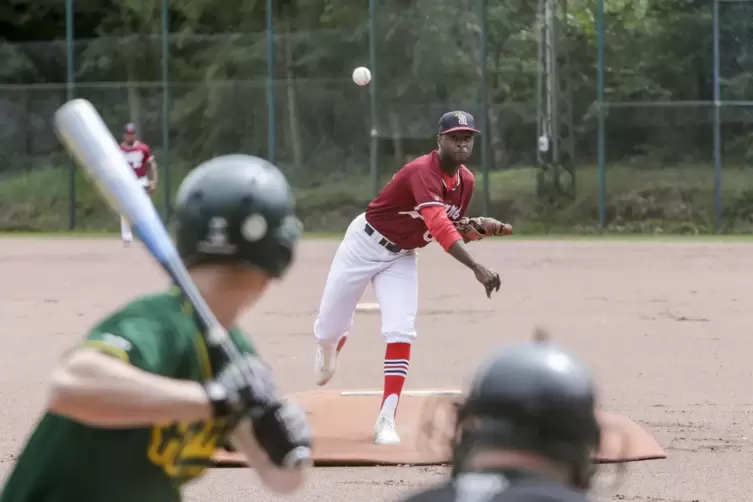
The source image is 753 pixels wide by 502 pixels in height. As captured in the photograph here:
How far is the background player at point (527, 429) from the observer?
79.0 inches

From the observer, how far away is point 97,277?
16.8 metres

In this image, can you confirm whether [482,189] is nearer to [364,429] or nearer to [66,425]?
[364,429]

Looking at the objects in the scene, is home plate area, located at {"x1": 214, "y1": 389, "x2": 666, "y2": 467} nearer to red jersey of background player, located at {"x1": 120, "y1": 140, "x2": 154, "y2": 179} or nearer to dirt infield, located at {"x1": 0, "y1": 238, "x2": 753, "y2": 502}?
dirt infield, located at {"x1": 0, "y1": 238, "x2": 753, "y2": 502}

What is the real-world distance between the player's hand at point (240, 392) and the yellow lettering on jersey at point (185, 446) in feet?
0.71

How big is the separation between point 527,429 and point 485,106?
24.4 metres

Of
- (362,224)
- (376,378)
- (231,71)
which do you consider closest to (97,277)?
(376,378)

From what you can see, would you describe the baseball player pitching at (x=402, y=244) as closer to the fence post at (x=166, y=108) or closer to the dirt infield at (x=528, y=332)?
the dirt infield at (x=528, y=332)

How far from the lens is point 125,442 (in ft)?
8.22

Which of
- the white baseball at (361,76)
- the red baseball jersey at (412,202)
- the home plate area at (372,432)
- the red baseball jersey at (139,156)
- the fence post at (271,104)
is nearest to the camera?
the home plate area at (372,432)

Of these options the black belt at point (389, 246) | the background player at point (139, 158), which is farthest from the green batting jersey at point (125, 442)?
the background player at point (139, 158)

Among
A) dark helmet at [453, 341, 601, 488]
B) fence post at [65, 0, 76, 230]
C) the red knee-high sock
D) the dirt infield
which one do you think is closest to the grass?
fence post at [65, 0, 76, 230]

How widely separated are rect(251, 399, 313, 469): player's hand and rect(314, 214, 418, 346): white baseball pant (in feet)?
15.3

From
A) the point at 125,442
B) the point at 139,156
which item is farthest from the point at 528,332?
the point at 139,156

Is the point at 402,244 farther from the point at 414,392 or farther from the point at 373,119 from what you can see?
the point at 373,119
